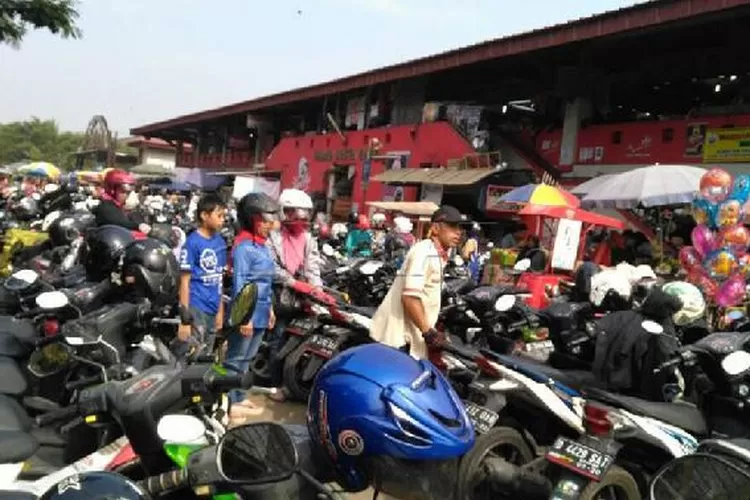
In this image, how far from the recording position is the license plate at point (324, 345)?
5.43m

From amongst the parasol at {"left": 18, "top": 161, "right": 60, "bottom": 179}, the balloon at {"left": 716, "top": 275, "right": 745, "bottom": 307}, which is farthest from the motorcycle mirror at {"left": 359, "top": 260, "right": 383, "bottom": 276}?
the parasol at {"left": 18, "top": 161, "right": 60, "bottom": 179}

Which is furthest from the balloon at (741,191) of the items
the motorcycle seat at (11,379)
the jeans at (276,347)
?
the motorcycle seat at (11,379)

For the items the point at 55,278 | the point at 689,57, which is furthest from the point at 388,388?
the point at 689,57

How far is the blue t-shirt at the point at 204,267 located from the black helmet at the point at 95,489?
3.07 meters

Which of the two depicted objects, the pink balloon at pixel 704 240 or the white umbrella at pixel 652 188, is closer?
the pink balloon at pixel 704 240

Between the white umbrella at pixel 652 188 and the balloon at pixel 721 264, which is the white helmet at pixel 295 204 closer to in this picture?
the balloon at pixel 721 264

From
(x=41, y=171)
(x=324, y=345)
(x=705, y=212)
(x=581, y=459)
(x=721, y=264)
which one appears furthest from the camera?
(x=41, y=171)

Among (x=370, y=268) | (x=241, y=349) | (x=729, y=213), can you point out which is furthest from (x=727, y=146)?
(x=241, y=349)

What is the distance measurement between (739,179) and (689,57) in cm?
696

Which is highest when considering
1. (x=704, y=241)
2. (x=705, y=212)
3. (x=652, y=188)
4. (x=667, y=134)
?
(x=667, y=134)

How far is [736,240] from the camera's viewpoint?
7219 millimetres

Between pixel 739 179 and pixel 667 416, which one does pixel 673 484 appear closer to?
pixel 667 416

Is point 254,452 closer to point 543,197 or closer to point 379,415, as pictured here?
point 379,415

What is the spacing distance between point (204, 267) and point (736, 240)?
5.36 metres
